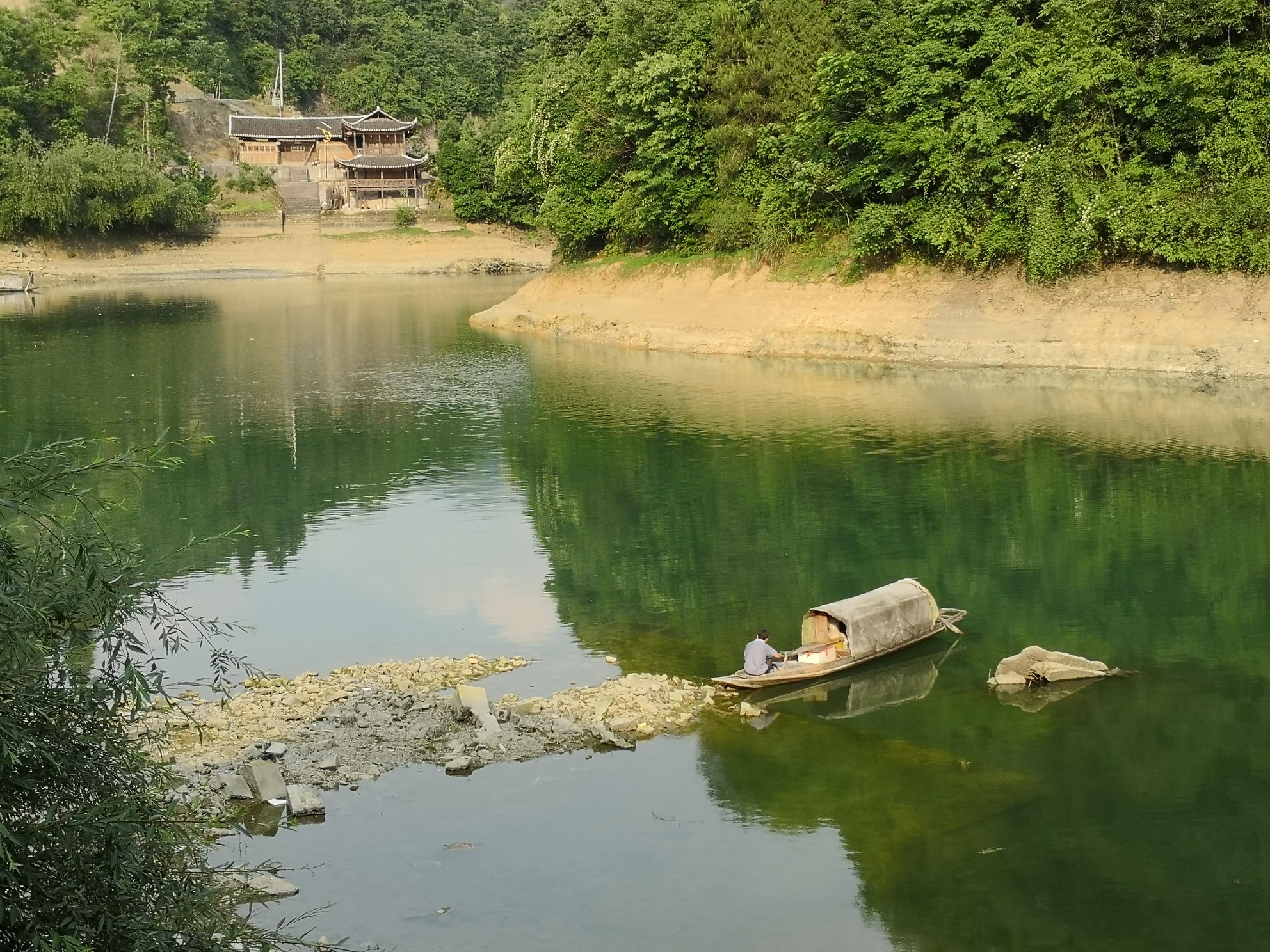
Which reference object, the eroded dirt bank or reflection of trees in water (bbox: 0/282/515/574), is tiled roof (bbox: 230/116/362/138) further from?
the eroded dirt bank

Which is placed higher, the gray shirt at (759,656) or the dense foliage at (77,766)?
the dense foliage at (77,766)

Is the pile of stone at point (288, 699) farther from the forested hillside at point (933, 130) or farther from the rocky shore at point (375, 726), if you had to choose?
the forested hillside at point (933, 130)

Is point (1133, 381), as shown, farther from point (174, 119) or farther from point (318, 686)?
point (174, 119)

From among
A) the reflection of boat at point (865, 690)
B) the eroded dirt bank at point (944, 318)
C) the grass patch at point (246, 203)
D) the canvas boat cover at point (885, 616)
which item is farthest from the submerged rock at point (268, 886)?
the grass patch at point (246, 203)

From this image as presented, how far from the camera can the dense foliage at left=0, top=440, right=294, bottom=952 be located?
8469 mm

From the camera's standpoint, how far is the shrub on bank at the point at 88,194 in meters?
90.1

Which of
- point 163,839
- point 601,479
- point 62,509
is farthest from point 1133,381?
point 163,839

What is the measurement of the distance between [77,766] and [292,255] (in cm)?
9606

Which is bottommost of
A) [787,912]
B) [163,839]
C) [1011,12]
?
[787,912]

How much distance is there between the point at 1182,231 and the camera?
44.3 meters

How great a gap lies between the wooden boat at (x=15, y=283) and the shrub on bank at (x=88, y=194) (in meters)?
5.30

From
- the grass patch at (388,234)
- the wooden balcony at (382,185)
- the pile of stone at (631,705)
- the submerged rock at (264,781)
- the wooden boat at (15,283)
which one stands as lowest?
the pile of stone at (631,705)

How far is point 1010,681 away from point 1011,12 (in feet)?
117

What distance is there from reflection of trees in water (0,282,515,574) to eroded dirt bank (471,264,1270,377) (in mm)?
6613
